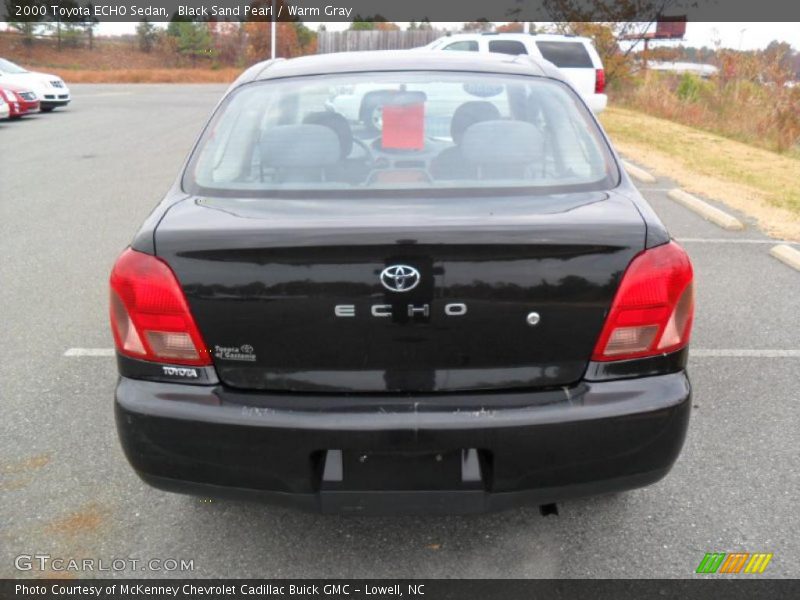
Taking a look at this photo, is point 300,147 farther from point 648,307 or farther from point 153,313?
point 648,307

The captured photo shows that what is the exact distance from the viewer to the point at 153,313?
236cm

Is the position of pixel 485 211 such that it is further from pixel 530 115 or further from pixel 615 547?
pixel 615 547

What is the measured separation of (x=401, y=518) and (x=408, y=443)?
809mm

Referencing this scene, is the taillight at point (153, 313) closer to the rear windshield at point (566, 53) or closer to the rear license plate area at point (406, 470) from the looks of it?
the rear license plate area at point (406, 470)

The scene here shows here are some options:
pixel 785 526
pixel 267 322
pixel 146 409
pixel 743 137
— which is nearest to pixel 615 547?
pixel 785 526

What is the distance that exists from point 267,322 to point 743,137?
50.3 feet

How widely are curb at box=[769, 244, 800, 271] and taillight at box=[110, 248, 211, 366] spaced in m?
5.42

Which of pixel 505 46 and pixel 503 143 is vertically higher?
pixel 505 46

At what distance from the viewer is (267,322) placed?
2.28 m

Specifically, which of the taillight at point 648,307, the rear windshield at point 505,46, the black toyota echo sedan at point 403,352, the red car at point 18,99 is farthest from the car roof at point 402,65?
the red car at point 18,99

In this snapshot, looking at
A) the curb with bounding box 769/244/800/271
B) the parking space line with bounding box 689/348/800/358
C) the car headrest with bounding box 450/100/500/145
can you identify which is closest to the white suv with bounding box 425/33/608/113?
the curb with bounding box 769/244/800/271

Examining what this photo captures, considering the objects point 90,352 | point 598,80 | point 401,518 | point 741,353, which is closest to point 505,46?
point 598,80

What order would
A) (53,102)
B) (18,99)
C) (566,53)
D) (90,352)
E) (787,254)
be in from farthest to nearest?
(53,102), (18,99), (566,53), (787,254), (90,352)

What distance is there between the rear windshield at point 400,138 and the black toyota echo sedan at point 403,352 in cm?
30
